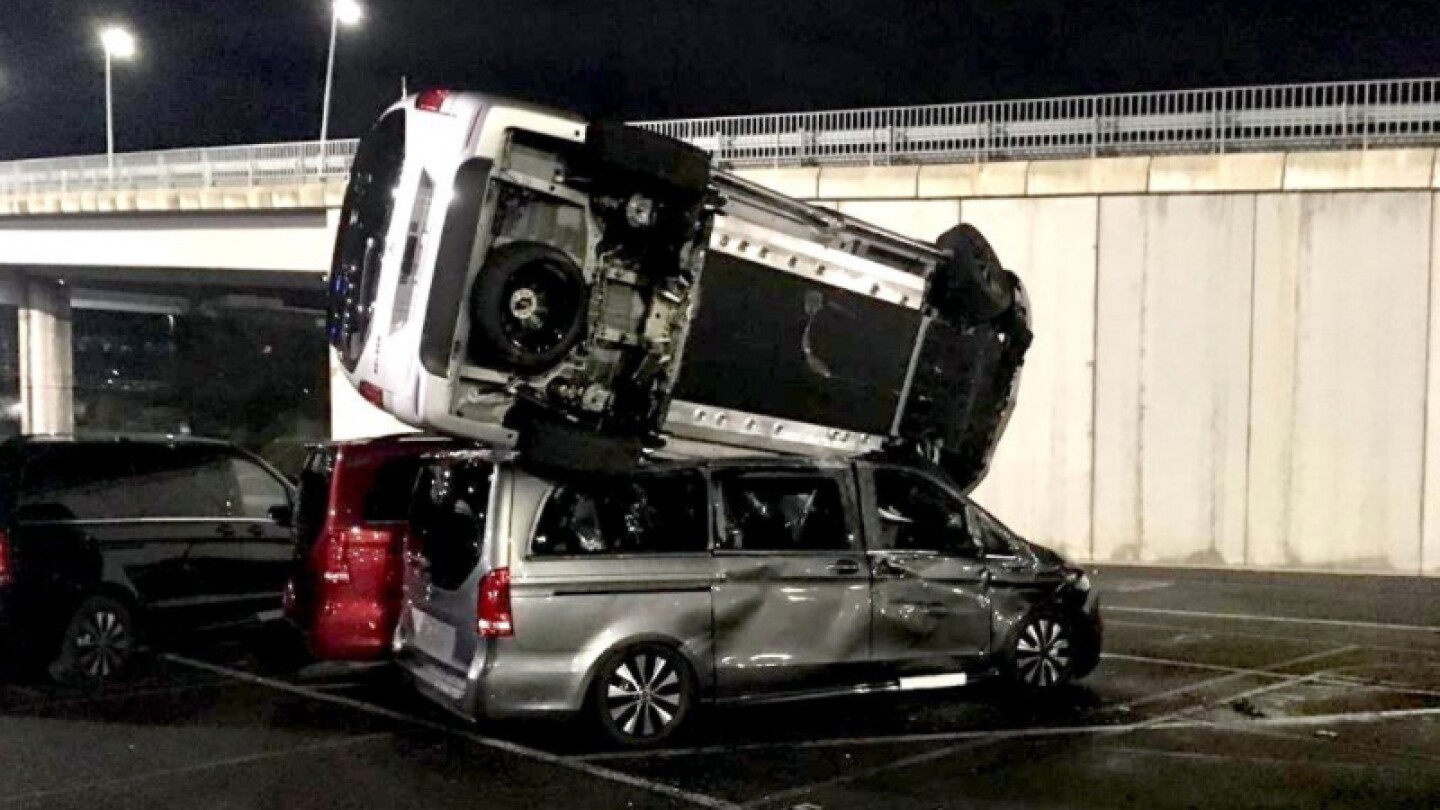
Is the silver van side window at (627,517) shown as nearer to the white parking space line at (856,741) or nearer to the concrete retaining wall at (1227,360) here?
the white parking space line at (856,741)

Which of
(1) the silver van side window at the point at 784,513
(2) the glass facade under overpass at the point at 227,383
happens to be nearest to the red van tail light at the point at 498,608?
(1) the silver van side window at the point at 784,513

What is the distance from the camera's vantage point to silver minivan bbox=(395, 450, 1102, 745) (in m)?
6.35

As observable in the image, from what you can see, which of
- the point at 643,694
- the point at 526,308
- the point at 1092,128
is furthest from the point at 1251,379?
the point at 526,308

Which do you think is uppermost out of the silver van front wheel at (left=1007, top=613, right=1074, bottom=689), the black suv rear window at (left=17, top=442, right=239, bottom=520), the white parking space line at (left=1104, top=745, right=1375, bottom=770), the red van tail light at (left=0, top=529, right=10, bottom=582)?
the black suv rear window at (left=17, top=442, right=239, bottom=520)

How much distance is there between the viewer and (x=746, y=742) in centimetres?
678

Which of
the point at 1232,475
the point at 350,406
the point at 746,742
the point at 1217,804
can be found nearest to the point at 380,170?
the point at 746,742

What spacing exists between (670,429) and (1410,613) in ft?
24.0

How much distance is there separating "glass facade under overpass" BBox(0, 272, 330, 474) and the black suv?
20.4 meters

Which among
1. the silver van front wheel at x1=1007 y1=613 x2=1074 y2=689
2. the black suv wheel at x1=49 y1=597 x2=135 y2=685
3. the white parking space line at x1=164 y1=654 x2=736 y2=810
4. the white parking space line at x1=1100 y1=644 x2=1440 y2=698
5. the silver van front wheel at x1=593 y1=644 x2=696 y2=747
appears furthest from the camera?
the black suv wheel at x1=49 y1=597 x2=135 y2=685

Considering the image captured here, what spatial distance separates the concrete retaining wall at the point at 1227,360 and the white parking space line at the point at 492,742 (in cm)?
899

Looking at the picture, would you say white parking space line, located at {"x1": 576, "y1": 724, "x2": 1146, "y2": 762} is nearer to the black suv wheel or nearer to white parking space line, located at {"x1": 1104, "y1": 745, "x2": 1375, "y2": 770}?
white parking space line, located at {"x1": 1104, "y1": 745, "x2": 1375, "y2": 770}

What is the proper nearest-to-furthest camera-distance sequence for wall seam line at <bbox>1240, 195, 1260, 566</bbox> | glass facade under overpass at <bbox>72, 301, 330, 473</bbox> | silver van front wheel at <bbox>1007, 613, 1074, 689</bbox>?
silver van front wheel at <bbox>1007, 613, 1074, 689</bbox> → wall seam line at <bbox>1240, 195, 1260, 566</bbox> → glass facade under overpass at <bbox>72, 301, 330, 473</bbox>

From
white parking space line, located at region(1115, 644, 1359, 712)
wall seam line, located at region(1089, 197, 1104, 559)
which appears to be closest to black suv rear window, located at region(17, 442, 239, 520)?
→ white parking space line, located at region(1115, 644, 1359, 712)

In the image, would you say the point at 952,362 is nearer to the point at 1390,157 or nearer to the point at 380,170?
the point at 380,170
